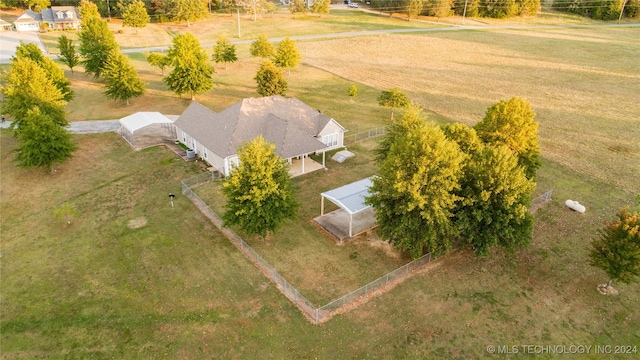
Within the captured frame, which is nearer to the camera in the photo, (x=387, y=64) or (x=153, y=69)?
(x=153, y=69)

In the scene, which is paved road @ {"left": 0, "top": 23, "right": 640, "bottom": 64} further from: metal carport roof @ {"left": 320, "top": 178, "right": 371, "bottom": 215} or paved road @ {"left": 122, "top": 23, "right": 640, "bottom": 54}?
metal carport roof @ {"left": 320, "top": 178, "right": 371, "bottom": 215}

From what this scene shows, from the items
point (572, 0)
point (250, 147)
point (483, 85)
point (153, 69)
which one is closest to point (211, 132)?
point (250, 147)

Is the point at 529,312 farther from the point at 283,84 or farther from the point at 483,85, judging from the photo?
the point at 483,85

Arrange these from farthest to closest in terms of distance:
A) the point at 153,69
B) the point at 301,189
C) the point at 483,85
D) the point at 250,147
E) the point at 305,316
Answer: the point at 153,69 → the point at 483,85 → the point at 301,189 → the point at 250,147 → the point at 305,316

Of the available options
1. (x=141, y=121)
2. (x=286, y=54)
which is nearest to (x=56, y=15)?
(x=286, y=54)

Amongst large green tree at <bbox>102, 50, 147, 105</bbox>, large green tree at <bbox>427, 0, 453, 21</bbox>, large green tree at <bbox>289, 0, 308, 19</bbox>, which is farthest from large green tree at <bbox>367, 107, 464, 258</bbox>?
large green tree at <bbox>427, 0, 453, 21</bbox>

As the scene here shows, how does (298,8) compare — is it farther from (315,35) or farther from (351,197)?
(351,197)

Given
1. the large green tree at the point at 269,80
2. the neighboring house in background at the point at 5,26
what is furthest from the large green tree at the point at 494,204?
the neighboring house in background at the point at 5,26
